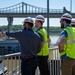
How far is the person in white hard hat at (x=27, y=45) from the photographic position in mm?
4797

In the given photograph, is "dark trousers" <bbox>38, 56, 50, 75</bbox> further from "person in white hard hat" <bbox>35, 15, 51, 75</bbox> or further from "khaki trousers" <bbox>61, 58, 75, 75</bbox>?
"khaki trousers" <bbox>61, 58, 75, 75</bbox>

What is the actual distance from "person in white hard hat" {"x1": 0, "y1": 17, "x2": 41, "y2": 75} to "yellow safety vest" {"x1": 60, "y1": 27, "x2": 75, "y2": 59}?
56 centimetres

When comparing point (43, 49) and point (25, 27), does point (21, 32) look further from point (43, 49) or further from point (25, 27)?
point (43, 49)

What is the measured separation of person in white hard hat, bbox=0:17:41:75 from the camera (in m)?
4.80

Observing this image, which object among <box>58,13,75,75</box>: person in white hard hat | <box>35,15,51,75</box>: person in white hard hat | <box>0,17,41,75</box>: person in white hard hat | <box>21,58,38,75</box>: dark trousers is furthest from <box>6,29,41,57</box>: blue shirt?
<box>35,15,51,75</box>: person in white hard hat

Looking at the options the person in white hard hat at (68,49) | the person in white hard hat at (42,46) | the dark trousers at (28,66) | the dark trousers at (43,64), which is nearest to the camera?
the person in white hard hat at (68,49)

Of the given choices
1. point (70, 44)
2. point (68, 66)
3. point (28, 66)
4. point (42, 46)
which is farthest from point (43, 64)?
point (70, 44)

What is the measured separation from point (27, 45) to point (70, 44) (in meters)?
0.75

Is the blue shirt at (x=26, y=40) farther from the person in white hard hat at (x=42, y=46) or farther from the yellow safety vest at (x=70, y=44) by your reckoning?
the person in white hard hat at (x=42, y=46)

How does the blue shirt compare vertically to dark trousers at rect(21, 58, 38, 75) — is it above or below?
above

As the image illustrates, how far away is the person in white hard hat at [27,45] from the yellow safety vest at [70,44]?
0.56 m

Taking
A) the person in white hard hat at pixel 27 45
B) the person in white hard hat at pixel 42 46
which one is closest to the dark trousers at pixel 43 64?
the person in white hard hat at pixel 42 46

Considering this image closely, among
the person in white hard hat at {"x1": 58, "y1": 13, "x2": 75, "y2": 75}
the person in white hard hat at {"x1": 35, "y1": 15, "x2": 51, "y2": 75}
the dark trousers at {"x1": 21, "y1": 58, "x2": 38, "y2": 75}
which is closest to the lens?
the person in white hard hat at {"x1": 58, "y1": 13, "x2": 75, "y2": 75}

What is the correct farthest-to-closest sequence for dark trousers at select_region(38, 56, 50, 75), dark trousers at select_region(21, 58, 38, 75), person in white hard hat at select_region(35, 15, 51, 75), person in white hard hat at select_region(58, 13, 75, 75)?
dark trousers at select_region(38, 56, 50, 75), person in white hard hat at select_region(35, 15, 51, 75), dark trousers at select_region(21, 58, 38, 75), person in white hard hat at select_region(58, 13, 75, 75)
